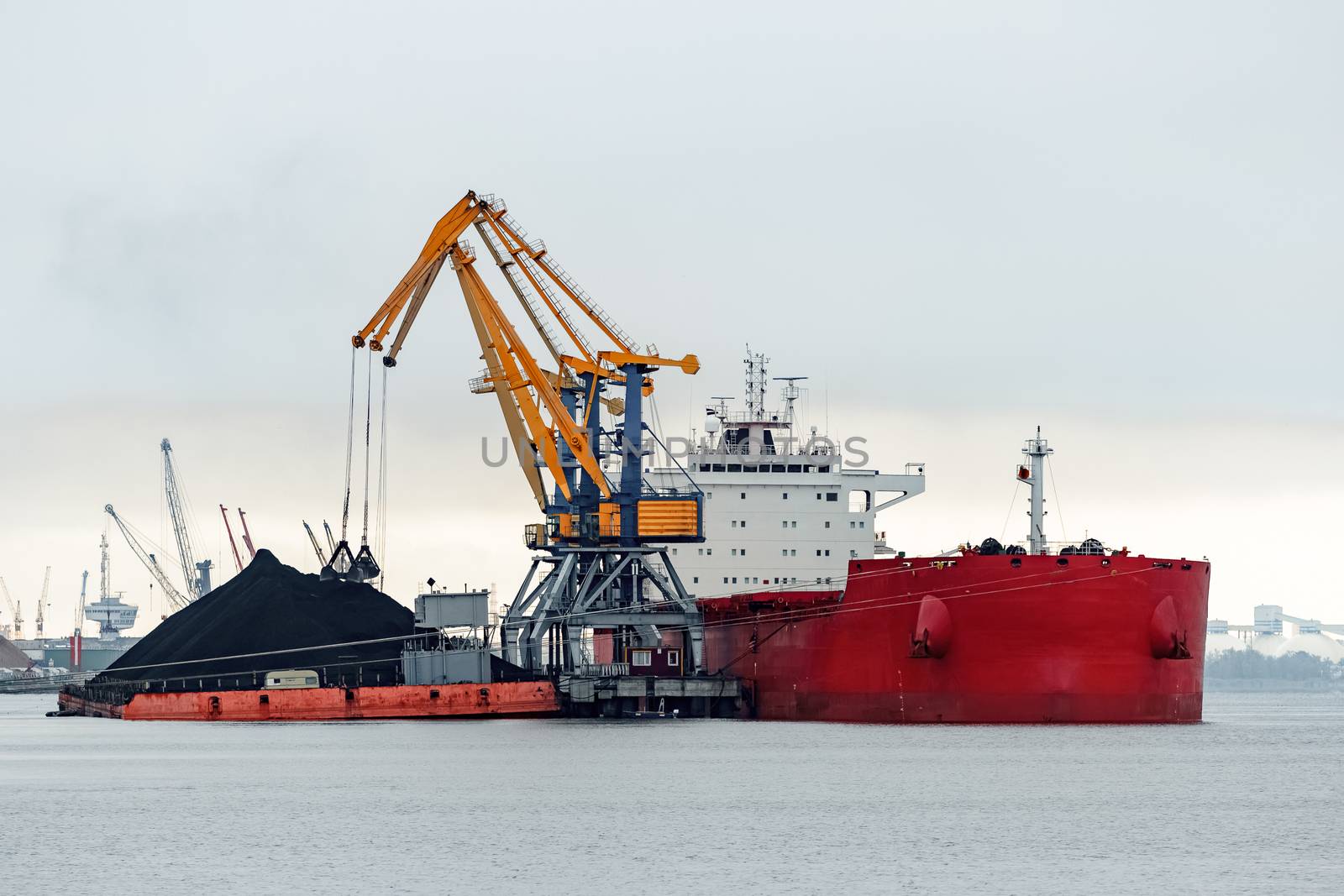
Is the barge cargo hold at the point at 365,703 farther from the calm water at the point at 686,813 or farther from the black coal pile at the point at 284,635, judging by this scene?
the calm water at the point at 686,813

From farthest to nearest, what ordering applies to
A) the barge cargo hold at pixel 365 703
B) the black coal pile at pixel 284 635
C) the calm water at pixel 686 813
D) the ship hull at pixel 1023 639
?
the black coal pile at pixel 284 635, the barge cargo hold at pixel 365 703, the ship hull at pixel 1023 639, the calm water at pixel 686 813

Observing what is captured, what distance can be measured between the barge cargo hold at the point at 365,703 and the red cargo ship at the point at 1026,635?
948 cm

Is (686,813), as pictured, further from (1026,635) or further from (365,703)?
(365,703)

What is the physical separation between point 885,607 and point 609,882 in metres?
20.3

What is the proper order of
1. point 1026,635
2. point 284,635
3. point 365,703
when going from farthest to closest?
point 284,635, point 365,703, point 1026,635

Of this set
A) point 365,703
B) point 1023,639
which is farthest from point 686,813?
point 365,703

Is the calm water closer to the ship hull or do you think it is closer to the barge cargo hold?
the ship hull

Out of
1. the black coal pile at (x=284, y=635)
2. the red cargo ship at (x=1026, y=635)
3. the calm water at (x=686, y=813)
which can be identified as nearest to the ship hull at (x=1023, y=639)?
the red cargo ship at (x=1026, y=635)

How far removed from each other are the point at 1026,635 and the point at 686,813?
506 inches

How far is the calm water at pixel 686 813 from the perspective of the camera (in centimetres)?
2758

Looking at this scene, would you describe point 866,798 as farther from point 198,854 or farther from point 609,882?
point 198,854

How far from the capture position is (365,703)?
54.2 meters

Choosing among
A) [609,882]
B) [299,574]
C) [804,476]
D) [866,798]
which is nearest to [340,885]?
[609,882]

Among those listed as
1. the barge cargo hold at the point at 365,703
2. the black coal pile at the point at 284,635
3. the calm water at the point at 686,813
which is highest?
the black coal pile at the point at 284,635
